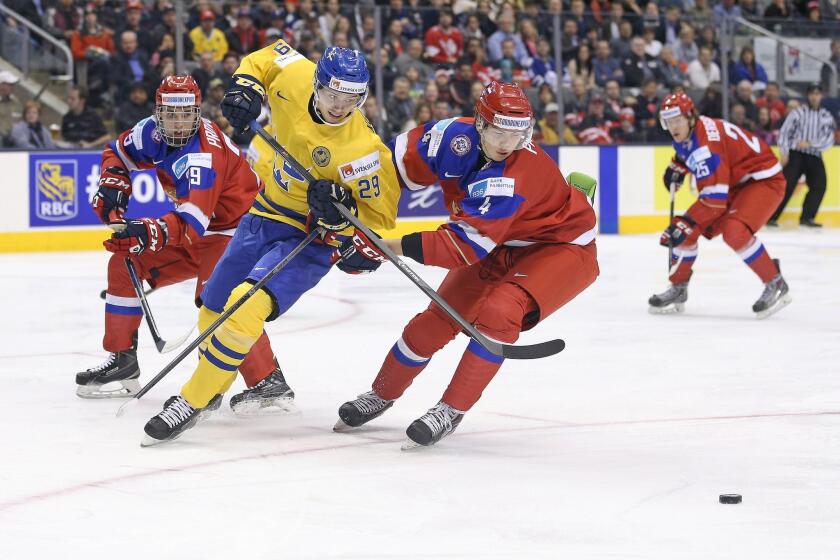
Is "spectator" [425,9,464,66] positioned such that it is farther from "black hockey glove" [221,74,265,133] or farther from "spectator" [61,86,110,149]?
"black hockey glove" [221,74,265,133]

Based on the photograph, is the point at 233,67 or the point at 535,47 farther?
the point at 535,47

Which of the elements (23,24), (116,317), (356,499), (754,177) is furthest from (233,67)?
(356,499)

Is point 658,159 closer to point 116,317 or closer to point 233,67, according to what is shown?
point 233,67

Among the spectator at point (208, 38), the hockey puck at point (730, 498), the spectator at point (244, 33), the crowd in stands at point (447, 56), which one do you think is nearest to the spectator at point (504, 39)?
the crowd in stands at point (447, 56)

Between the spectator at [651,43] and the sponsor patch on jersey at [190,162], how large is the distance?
852cm

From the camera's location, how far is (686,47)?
40.4 feet

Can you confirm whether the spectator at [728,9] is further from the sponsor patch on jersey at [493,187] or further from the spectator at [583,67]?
the sponsor patch on jersey at [493,187]

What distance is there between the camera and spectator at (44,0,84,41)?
1015 cm

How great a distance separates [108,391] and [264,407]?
646 mm

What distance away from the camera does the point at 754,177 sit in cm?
692

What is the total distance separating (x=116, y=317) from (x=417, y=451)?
1408 millimetres

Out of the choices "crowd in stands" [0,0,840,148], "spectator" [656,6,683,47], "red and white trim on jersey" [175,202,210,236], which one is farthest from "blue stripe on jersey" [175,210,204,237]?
"spectator" [656,6,683,47]

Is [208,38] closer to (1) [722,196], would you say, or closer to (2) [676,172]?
(2) [676,172]

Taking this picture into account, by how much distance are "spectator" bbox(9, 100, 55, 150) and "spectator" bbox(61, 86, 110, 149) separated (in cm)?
19
